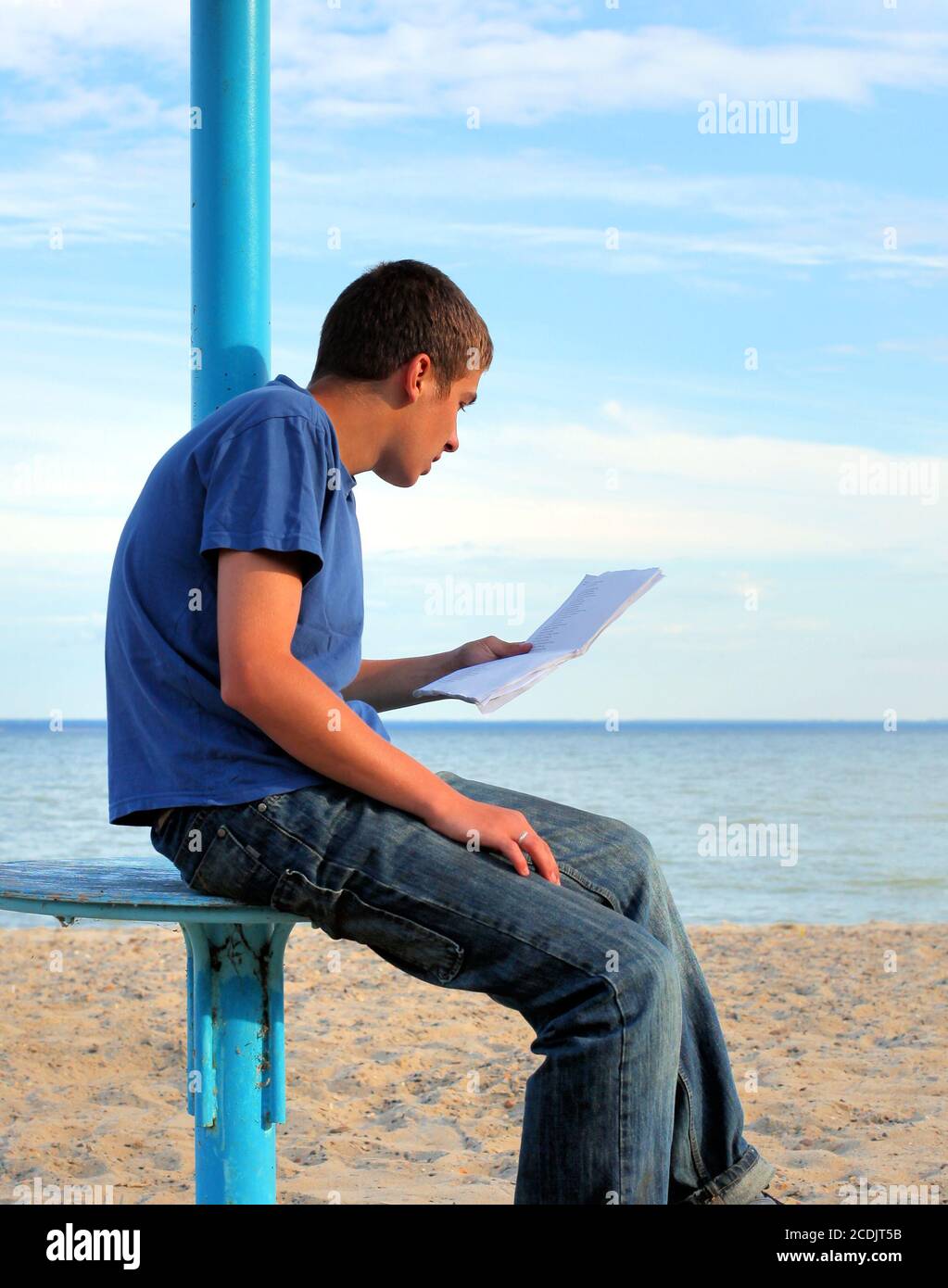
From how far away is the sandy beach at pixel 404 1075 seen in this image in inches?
127

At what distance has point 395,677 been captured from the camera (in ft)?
8.80

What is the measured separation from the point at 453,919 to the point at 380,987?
12.3ft

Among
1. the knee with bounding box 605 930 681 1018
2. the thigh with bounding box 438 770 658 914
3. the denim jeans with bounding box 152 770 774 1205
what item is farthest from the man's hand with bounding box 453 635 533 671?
the knee with bounding box 605 930 681 1018

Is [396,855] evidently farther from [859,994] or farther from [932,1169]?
[859,994]

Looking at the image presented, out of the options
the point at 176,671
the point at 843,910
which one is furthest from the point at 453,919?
the point at 843,910

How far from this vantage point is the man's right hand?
2.02 meters

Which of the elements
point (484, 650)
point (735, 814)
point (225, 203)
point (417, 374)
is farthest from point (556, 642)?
point (735, 814)

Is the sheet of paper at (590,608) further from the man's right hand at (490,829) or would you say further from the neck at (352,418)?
the neck at (352,418)

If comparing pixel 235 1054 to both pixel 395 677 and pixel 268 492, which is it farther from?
pixel 268 492

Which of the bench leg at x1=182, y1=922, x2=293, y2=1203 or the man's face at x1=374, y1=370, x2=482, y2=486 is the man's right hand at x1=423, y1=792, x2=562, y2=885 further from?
the man's face at x1=374, y1=370, x2=482, y2=486

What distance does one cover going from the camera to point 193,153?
260cm

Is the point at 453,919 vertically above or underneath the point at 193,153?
underneath

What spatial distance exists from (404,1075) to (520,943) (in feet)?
8.01

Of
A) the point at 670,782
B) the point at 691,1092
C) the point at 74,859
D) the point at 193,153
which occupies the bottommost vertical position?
the point at 670,782
